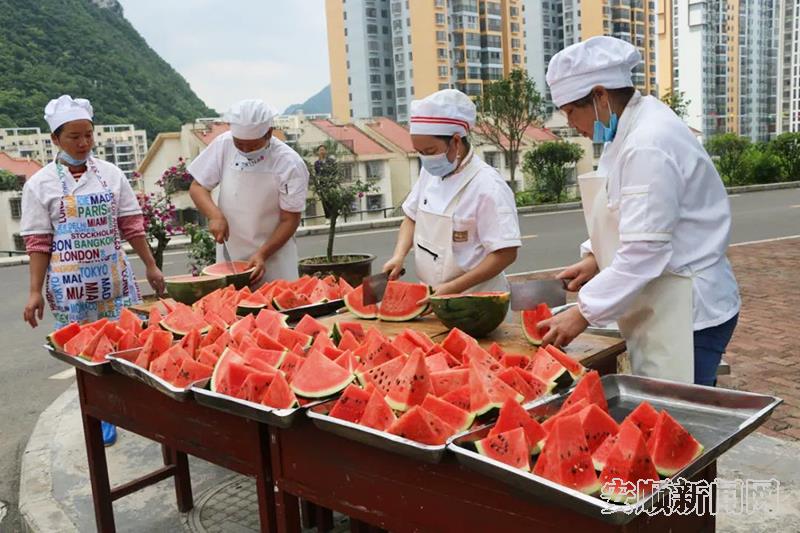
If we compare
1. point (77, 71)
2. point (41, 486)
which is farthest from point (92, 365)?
point (77, 71)

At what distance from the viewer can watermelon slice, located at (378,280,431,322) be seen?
3.34 meters

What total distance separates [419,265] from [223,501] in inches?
65.0

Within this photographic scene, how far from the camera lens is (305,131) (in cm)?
4750

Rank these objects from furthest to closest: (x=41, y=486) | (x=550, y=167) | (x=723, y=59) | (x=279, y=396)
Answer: (x=723, y=59)
(x=550, y=167)
(x=41, y=486)
(x=279, y=396)

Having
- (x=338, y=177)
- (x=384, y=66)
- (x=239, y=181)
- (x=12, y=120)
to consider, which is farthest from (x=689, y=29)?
(x=239, y=181)

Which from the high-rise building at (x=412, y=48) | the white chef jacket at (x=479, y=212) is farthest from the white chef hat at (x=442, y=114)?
the high-rise building at (x=412, y=48)

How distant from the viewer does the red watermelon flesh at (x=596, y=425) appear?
1771 millimetres

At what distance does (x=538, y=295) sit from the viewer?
292cm

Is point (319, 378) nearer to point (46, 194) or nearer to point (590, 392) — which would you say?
point (590, 392)

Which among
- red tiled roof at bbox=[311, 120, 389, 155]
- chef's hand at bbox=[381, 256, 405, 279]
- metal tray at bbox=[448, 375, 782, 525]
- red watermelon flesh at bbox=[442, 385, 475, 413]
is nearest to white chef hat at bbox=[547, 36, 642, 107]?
metal tray at bbox=[448, 375, 782, 525]

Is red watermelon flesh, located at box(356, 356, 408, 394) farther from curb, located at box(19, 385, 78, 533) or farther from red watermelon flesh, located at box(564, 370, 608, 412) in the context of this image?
curb, located at box(19, 385, 78, 533)

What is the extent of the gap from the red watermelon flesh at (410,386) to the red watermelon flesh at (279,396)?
30cm

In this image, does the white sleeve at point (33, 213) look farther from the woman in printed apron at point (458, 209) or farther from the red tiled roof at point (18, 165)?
the red tiled roof at point (18, 165)

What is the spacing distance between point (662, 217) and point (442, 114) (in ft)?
4.59
